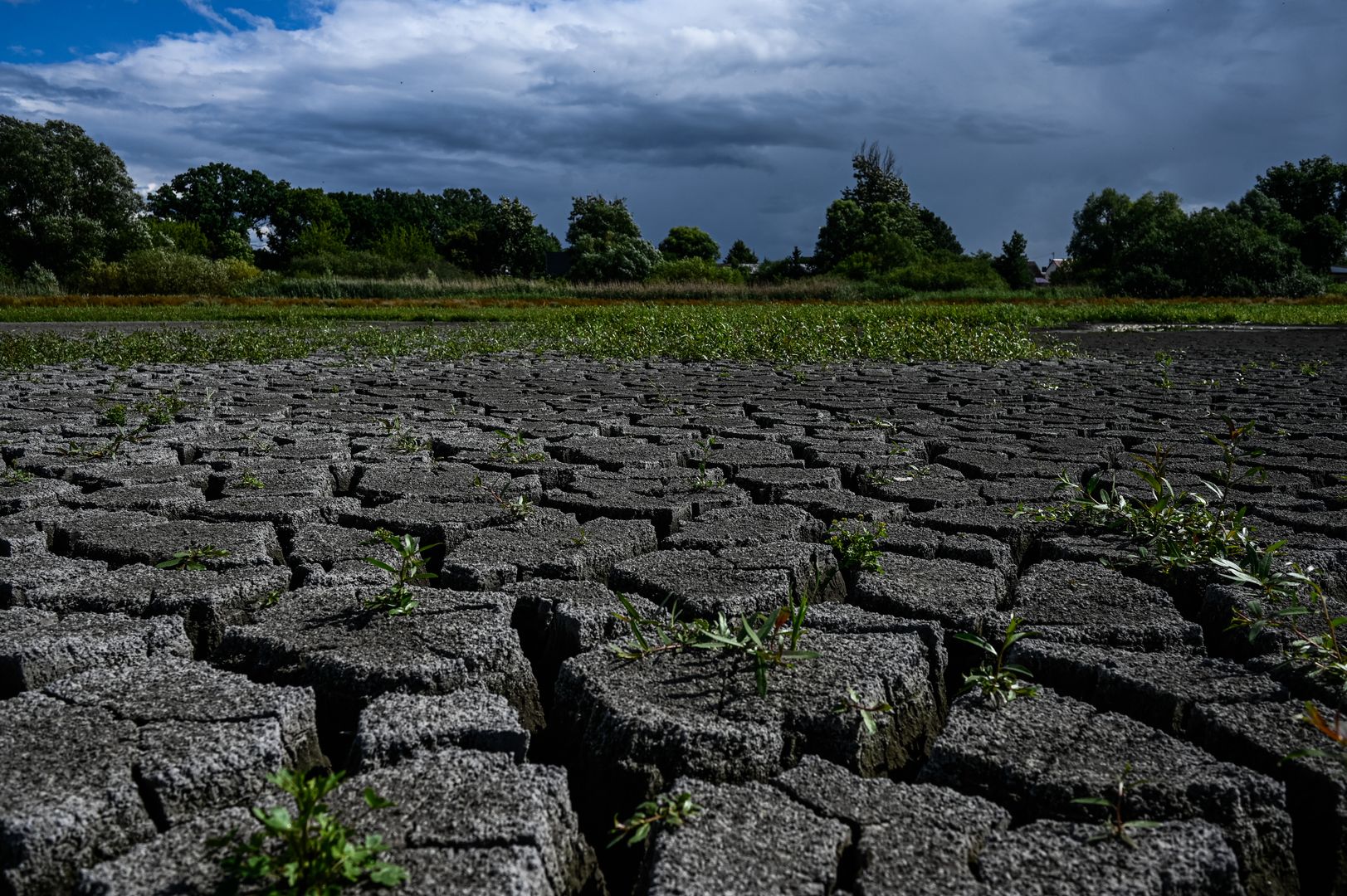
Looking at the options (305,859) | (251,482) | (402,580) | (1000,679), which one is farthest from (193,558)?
(1000,679)

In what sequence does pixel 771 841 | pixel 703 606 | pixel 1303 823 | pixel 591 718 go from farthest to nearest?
pixel 703 606 < pixel 591 718 < pixel 1303 823 < pixel 771 841

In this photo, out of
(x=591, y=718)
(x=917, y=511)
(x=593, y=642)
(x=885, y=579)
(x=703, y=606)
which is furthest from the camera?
(x=917, y=511)

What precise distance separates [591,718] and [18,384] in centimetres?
736

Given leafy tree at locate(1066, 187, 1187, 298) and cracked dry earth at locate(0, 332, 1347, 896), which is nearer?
cracked dry earth at locate(0, 332, 1347, 896)

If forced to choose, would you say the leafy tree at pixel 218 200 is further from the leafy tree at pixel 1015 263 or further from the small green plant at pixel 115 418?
the small green plant at pixel 115 418

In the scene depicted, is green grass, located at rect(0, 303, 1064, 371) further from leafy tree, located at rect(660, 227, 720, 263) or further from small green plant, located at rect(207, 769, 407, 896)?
leafy tree, located at rect(660, 227, 720, 263)

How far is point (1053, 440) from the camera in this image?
191 inches

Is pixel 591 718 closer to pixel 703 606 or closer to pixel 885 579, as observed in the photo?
pixel 703 606

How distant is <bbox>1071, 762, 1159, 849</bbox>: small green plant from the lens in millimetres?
1340

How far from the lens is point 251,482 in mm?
3615

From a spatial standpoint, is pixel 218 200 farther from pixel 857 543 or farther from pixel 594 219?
pixel 857 543

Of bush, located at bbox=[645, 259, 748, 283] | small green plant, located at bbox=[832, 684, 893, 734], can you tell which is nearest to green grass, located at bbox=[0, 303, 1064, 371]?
small green plant, located at bbox=[832, 684, 893, 734]

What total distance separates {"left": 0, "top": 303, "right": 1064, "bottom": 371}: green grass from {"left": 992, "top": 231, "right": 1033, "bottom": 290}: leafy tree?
3343cm

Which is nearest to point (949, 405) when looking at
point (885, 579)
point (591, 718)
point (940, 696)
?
point (885, 579)
